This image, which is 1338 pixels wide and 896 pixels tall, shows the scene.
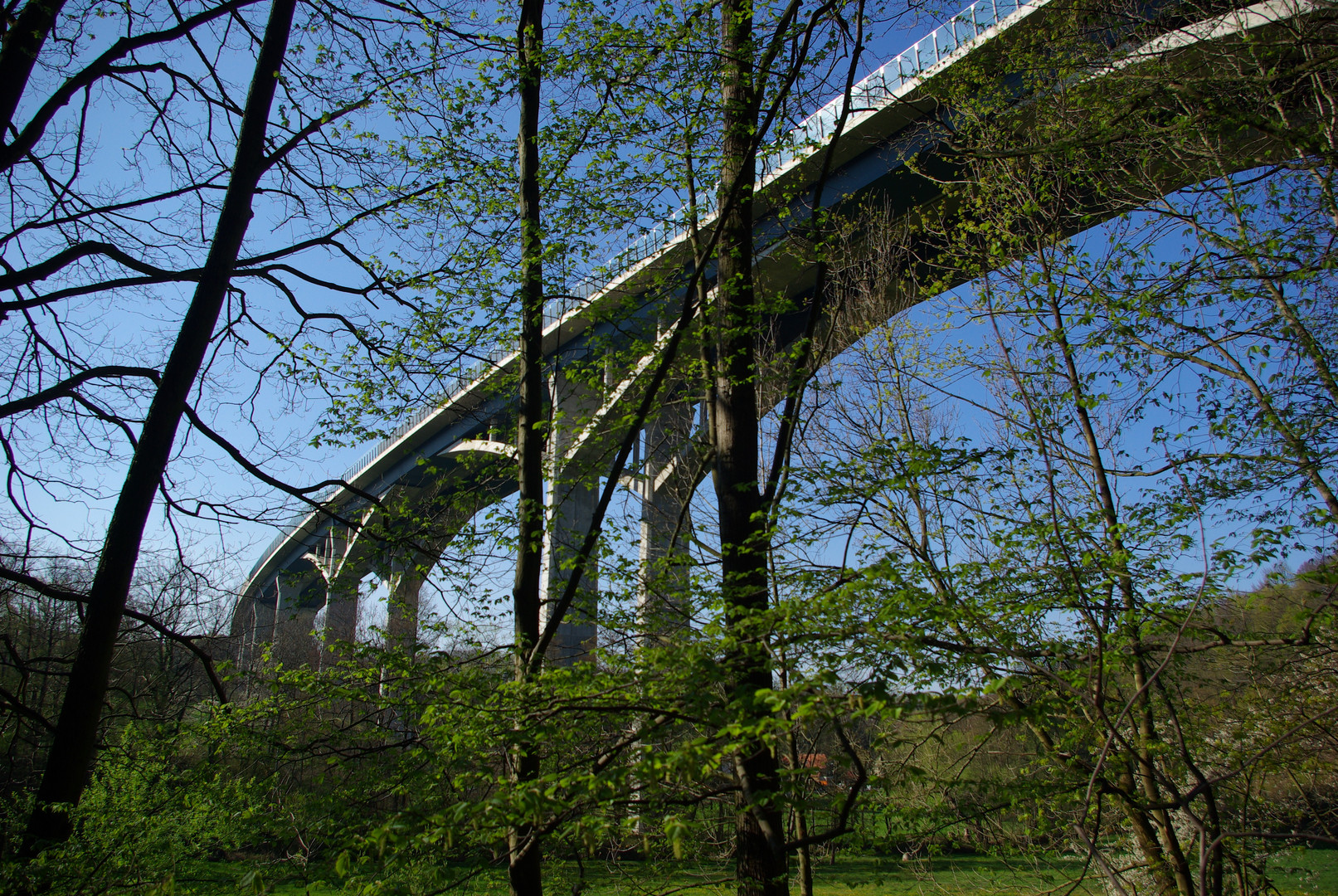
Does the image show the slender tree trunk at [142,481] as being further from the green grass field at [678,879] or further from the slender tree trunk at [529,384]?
the slender tree trunk at [529,384]

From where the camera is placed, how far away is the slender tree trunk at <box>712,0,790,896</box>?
4422 millimetres

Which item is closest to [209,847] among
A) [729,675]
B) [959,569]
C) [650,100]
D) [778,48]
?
[729,675]

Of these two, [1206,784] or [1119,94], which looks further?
[1119,94]

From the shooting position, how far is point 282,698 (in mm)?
5445

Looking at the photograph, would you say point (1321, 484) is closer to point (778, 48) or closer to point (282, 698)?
point (778, 48)

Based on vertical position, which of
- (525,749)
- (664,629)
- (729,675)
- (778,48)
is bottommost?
(525,749)

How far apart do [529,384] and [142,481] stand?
2516 millimetres

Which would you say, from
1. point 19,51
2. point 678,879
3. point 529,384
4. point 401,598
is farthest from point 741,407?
point 19,51

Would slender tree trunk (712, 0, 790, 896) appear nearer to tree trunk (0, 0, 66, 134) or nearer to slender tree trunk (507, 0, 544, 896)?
slender tree trunk (507, 0, 544, 896)

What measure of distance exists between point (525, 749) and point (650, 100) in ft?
15.0

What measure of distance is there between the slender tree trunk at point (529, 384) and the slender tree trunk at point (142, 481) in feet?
5.73

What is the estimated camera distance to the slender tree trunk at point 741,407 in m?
4.42

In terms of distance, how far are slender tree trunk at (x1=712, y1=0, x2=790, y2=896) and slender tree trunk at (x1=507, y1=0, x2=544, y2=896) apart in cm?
128

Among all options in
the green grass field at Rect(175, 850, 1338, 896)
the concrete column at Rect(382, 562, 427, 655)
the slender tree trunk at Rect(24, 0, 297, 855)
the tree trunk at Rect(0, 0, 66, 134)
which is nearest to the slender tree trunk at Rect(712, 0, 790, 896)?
the green grass field at Rect(175, 850, 1338, 896)
